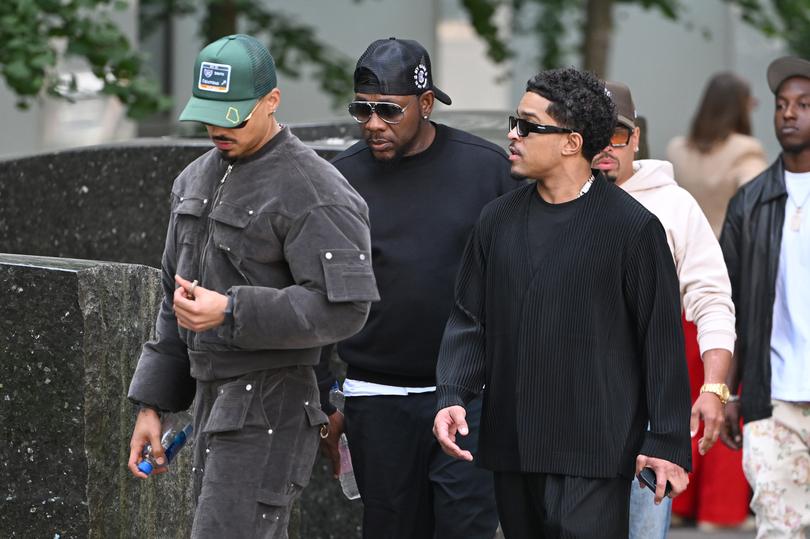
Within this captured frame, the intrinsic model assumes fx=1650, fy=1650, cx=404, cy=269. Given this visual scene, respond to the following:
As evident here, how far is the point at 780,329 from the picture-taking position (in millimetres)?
5750

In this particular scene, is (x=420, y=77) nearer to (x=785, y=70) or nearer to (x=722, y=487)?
(x=785, y=70)

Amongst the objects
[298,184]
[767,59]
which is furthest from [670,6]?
[298,184]

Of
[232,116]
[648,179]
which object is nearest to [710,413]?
[648,179]

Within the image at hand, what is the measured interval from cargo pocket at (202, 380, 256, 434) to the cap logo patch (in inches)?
28.3

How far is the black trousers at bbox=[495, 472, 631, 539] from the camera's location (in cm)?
405

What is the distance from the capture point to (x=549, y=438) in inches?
162

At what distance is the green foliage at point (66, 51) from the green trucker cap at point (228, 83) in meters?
3.50

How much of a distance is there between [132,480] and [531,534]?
4.32 feet

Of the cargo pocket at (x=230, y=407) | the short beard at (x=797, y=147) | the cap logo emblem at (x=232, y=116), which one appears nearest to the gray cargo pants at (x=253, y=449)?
the cargo pocket at (x=230, y=407)

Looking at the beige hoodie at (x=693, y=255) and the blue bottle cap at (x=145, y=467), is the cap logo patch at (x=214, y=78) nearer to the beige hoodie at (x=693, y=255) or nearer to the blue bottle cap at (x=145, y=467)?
the blue bottle cap at (x=145, y=467)

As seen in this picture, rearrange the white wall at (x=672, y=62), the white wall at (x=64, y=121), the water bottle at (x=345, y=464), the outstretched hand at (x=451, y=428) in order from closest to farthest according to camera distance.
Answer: the outstretched hand at (x=451, y=428) < the water bottle at (x=345, y=464) < the white wall at (x=64, y=121) < the white wall at (x=672, y=62)

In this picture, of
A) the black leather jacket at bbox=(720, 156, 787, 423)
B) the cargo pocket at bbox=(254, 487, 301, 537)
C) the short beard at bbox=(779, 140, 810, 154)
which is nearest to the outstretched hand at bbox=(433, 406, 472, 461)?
the cargo pocket at bbox=(254, 487, 301, 537)

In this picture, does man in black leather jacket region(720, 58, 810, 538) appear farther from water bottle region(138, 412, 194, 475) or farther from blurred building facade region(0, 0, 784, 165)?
blurred building facade region(0, 0, 784, 165)

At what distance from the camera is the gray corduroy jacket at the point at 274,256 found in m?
3.93
